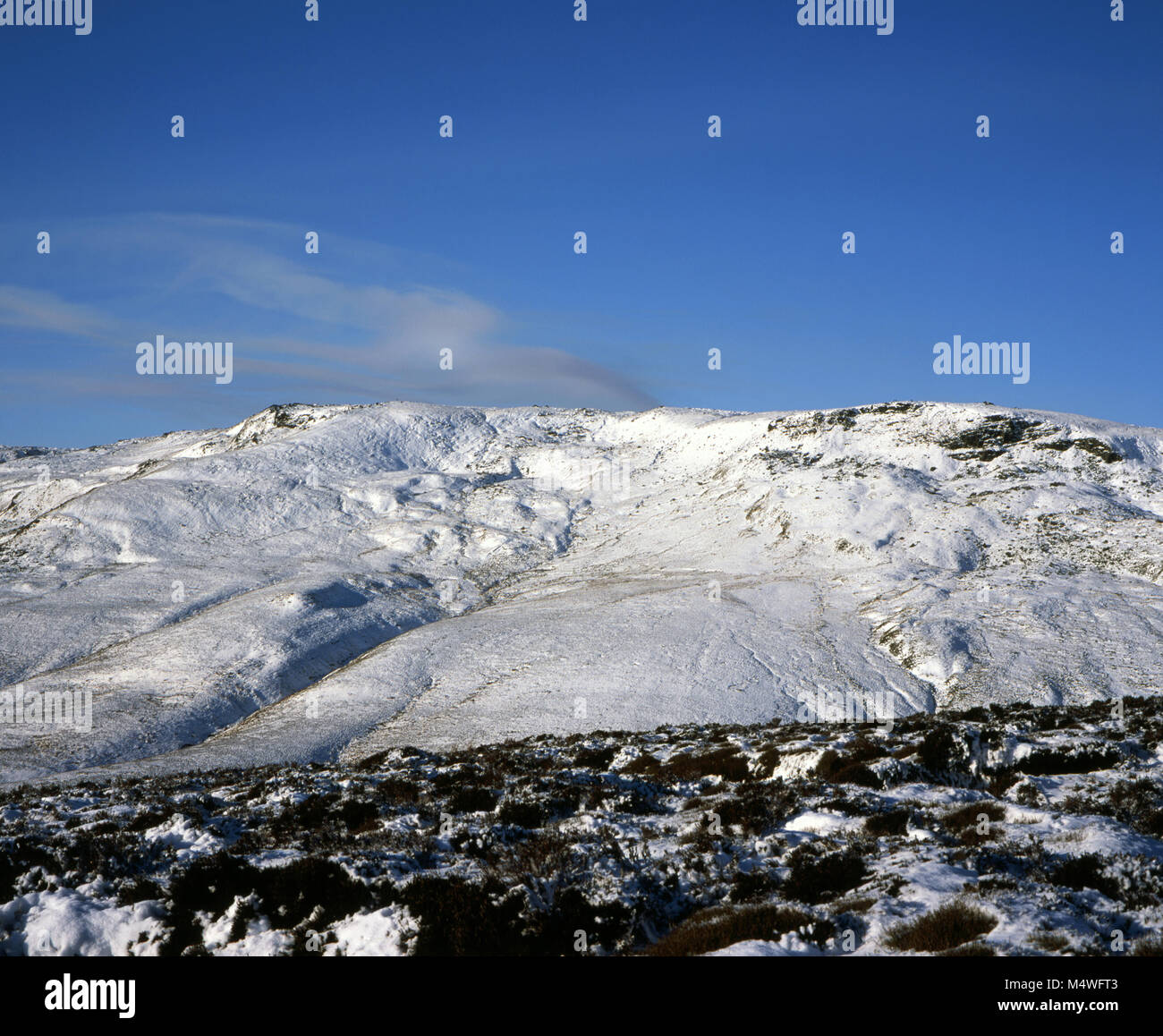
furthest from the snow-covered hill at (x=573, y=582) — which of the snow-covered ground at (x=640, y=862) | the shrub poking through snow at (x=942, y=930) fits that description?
the shrub poking through snow at (x=942, y=930)

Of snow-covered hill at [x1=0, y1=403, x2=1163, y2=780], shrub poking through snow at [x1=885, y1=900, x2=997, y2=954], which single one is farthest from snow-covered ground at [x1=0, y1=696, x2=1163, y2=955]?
snow-covered hill at [x1=0, y1=403, x2=1163, y2=780]

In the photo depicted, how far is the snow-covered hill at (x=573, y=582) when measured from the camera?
58750 millimetres

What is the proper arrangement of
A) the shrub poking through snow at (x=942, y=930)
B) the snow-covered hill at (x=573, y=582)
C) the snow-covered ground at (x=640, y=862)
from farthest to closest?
the snow-covered hill at (x=573, y=582) < the snow-covered ground at (x=640, y=862) < the shrub poking through snow at (x=942, y=930)

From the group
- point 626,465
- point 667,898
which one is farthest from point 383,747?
point 626,465

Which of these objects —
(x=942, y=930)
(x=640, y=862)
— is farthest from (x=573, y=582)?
(x=942, y=930)

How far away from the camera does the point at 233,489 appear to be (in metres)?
128

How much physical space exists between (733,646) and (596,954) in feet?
183

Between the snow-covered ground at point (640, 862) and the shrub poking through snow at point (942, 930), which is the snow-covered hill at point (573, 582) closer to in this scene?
the snow-covered ground at point (640, 862)

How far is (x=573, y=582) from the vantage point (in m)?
97.2

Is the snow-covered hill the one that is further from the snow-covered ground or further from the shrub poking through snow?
the shrub poking through snow

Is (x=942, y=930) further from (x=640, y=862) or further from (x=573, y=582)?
(x=573, y=582)

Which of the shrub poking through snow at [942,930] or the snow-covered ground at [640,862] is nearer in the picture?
the shrub poking through snow at [942,930]

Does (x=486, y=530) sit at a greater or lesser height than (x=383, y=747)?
greater

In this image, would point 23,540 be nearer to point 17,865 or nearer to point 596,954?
point 17,865
